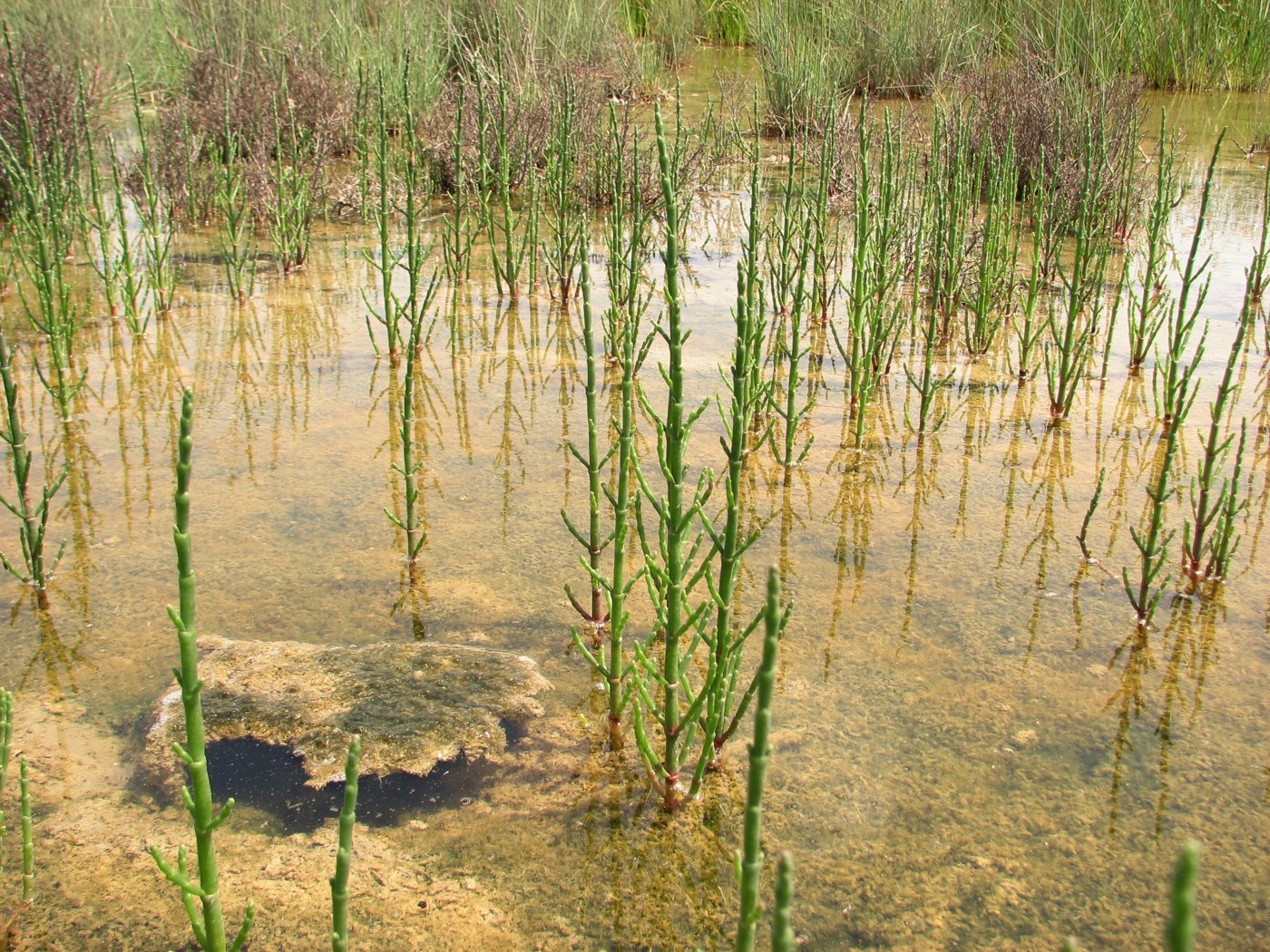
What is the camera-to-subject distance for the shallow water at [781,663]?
68.0 inches

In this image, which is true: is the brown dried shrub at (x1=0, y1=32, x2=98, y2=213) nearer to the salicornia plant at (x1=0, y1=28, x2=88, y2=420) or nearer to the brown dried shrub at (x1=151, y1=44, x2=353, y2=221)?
the salicornia plant at (x1=0, y1=28, x2=88, y2=420)

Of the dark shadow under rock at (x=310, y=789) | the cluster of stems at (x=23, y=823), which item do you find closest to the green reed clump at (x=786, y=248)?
the dark shadow under rock at (x=310, y=789)

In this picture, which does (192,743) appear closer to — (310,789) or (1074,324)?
(310,789)

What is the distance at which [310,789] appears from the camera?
195 cm

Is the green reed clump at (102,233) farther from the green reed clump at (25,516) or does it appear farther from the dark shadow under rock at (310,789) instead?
the dark shadow under rock at (310,789)

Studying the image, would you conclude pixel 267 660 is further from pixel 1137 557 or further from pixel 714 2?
pixel 714 2

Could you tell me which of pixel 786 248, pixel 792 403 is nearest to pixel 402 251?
pixel 786 248

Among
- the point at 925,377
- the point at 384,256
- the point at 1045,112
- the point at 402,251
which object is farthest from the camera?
the point at 1045,112

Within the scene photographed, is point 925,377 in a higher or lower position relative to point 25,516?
higher

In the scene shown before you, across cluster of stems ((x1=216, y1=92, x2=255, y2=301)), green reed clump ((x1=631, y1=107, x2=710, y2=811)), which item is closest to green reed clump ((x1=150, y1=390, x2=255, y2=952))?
green reed clump ((x1=631, y1=107, x2=710, y2=811))

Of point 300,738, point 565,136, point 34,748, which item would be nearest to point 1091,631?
point 300,738

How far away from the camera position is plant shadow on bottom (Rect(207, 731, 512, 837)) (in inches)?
74.5

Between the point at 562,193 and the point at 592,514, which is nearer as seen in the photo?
the point at 592,514

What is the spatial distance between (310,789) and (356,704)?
205 millimetres
